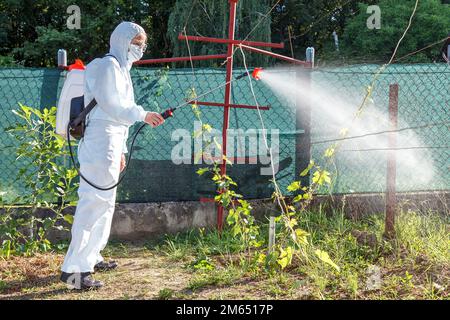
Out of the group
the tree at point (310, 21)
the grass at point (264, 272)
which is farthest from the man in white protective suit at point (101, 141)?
the tree at point (310, 21)

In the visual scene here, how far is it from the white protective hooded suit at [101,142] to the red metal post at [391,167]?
1953mm

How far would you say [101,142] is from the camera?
3986mm

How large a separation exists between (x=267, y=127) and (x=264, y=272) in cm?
194

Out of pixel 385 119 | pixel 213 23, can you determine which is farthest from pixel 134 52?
pixel 213 23

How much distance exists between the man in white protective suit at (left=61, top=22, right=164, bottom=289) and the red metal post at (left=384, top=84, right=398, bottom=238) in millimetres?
1853

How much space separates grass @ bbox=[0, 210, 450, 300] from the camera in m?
3.94

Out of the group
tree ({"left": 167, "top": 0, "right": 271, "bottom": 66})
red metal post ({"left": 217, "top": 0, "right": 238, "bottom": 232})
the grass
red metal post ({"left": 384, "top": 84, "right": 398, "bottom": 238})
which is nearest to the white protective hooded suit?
the grass

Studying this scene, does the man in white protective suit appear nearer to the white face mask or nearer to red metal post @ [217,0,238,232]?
the white face mask

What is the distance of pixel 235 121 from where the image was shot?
595 cm

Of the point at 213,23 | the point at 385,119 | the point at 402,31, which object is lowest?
the point at 385,119

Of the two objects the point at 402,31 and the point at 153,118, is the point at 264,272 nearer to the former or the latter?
the point at 153,118

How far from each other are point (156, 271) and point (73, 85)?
4.82 ft
